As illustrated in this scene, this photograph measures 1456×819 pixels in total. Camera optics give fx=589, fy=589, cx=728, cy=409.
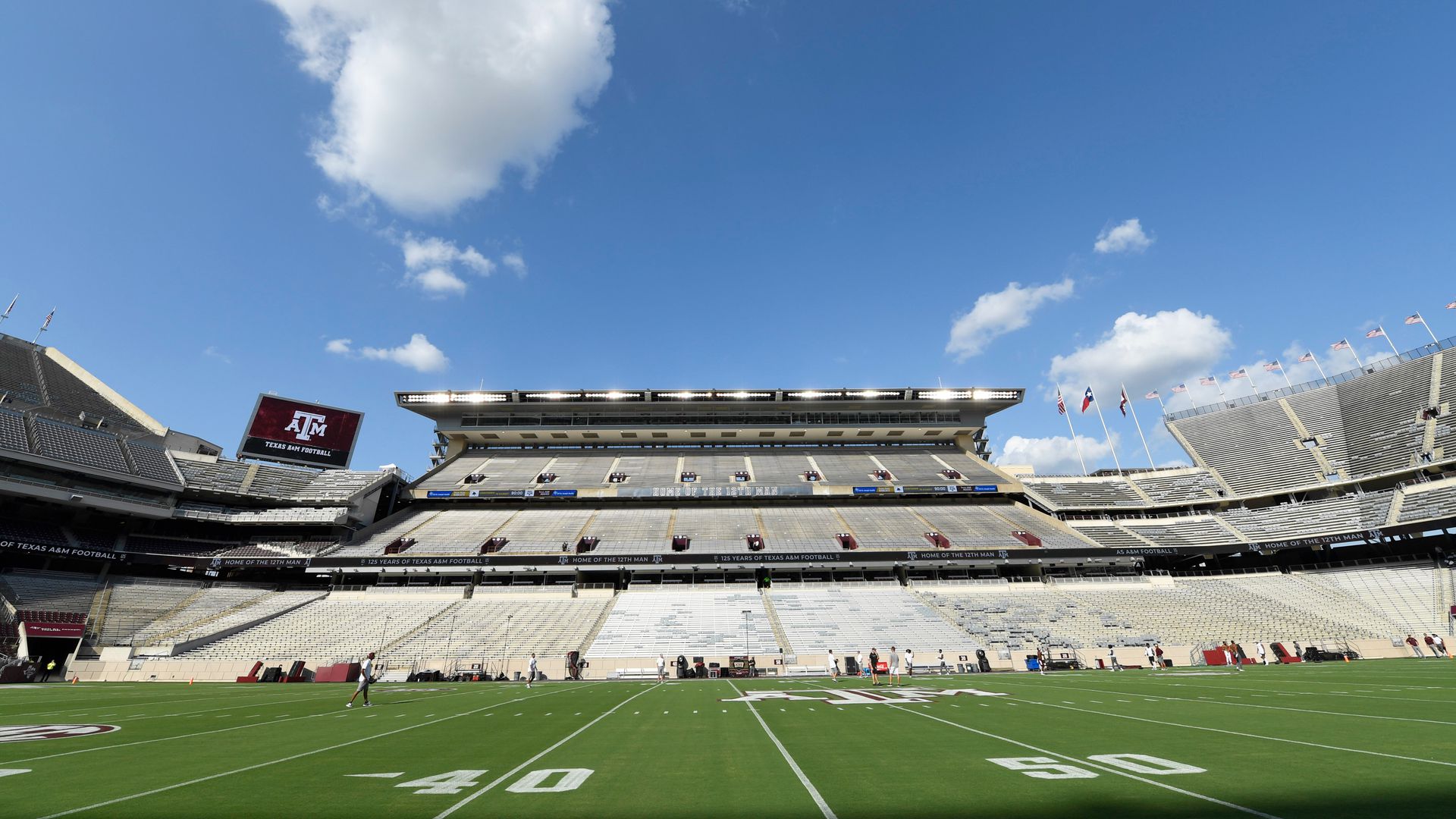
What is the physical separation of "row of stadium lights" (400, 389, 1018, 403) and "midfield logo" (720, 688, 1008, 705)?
1824 inches

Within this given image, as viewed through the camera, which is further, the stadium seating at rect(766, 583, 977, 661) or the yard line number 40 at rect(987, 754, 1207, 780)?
the stadium seating at rect(766, 583, 977, 661)

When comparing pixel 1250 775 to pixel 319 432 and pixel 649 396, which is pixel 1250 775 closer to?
pixel 649 396

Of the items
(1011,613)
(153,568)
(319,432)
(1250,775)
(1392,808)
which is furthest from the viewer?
(319,432)

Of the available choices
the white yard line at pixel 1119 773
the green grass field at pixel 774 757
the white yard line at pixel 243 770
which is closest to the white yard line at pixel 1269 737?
the green grass field at pixel 774 757

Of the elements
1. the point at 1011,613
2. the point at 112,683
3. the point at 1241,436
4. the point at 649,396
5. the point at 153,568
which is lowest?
the point at 112,683

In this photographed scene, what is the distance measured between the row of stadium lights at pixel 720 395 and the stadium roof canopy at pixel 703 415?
0.09 m

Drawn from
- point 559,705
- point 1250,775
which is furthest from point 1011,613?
point 1250,775

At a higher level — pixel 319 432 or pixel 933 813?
pixel 319 432

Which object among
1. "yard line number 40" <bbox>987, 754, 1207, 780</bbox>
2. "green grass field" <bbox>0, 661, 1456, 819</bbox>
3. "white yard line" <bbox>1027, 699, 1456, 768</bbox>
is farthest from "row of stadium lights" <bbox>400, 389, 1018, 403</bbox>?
"yard line number 40" <bbox>987, 754, 1207, 780</bbox>

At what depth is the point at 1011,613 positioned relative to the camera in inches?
1596

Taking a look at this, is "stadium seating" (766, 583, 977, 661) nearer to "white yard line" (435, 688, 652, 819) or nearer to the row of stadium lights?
"white yard line" (435, 688, 652, 819)

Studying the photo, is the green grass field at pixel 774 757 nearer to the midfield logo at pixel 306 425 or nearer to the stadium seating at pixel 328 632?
the stadium seating at pixel 328 632

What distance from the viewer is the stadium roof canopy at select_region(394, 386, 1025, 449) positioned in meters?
67.2

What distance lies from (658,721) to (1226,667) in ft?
106
